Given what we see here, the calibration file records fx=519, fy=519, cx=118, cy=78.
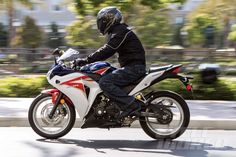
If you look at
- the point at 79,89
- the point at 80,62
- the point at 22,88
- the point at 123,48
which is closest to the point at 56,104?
the point at 79,89

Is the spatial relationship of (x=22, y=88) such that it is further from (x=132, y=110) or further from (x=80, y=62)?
(x=132, y=110)

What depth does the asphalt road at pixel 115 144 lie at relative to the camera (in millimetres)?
6555

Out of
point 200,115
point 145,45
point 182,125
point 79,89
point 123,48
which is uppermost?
point 123,48

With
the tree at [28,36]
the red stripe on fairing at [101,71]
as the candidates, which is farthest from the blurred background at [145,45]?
the red stripe on fairing at [101,71]

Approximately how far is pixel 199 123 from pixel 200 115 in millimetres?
610

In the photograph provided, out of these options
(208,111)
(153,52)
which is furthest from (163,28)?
(208,111)

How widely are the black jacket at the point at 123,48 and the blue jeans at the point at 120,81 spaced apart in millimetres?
120

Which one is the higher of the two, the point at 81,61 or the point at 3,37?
the point at 81,61

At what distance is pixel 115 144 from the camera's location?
7137 millimetres

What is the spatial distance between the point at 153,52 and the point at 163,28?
525cm

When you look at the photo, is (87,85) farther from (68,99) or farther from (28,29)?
(28,29)

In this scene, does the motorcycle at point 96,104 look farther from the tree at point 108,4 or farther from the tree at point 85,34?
the tree at point 85,34

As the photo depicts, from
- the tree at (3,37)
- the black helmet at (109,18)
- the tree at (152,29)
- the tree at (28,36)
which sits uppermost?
the black helmet at (109,18)

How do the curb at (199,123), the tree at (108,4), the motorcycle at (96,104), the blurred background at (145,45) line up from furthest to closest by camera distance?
the tree at (108,4) < the blurred background at (145,45) < the curb at (199,123) < the motorcycle at (96,104)
